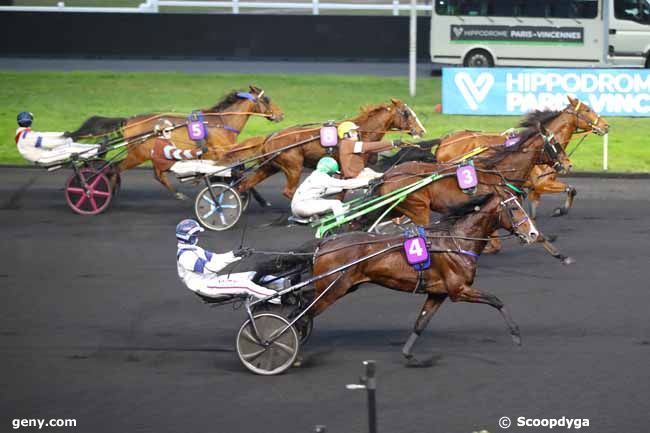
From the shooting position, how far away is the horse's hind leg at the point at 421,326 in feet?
31.6

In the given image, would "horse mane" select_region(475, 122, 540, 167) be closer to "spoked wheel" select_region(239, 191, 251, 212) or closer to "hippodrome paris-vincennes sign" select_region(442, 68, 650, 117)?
"spoked wheel" select_region(239, 191, 251, 212)

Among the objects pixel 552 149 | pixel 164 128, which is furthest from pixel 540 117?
pixel 164 128

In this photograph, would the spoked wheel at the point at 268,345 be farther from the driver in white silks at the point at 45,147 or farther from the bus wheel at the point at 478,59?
the bus wheel at the point at 478,59

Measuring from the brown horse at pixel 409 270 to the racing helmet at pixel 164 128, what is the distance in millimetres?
6354

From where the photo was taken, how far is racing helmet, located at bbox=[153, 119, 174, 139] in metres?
15.5

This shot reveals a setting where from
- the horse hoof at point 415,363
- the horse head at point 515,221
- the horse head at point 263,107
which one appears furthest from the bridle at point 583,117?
the horse hoof at point 415,363

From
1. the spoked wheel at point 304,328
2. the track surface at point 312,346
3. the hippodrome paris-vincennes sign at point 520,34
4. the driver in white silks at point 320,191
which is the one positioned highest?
the hippodrome paris-vincennes sign at point 520,34

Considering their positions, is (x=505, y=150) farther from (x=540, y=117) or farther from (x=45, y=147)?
(x=45, y=147)

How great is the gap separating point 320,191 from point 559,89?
10516 mm

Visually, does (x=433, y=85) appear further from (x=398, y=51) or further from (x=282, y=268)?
(x=282, y=268)

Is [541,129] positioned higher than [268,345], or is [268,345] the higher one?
[541,129]

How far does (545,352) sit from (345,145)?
4.19 metres

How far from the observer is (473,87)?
2195 centimetres

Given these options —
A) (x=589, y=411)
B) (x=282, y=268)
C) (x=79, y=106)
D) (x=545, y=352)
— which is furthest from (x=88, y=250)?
(x=79, y=106)
